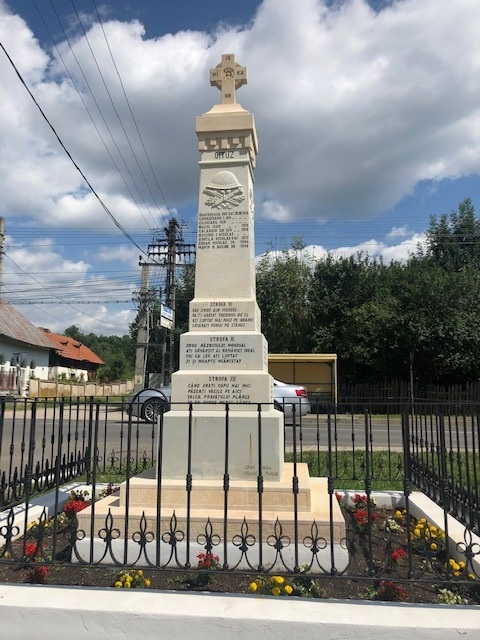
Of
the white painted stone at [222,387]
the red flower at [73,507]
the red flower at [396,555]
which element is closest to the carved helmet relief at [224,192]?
the white painted stone at [222,387]

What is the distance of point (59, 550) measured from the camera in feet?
14.4

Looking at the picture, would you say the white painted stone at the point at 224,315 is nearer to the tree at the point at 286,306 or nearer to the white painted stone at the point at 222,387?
the white painted stone at the point at 222,387

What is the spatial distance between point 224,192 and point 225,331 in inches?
64.5

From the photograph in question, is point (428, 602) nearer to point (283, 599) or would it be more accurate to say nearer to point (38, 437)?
point (283, 599)

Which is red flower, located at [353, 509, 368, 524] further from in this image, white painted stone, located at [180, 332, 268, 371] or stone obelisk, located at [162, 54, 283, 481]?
white painted stone, located at [180, 332, 268, 371]

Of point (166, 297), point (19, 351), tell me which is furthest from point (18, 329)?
point (166, 297)

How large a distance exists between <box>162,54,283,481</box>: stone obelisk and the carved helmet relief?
0.04 ft

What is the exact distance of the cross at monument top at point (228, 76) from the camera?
6.18m

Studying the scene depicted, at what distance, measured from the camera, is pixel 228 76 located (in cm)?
623

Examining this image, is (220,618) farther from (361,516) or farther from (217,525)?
(361,516)

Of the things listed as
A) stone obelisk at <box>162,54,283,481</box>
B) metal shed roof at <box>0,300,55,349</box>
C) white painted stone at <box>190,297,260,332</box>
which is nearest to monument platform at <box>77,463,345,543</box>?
stone obelisk at <box>162,54,283,481</box>

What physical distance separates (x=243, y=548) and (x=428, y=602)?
1.30 m

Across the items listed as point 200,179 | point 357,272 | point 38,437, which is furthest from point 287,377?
point 200,179

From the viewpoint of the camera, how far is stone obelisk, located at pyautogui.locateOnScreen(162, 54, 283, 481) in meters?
4.88
